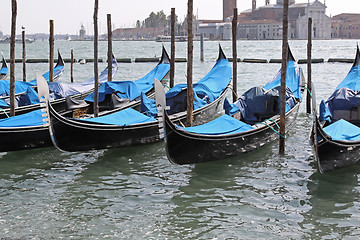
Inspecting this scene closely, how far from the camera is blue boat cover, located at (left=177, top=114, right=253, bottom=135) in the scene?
237 inches

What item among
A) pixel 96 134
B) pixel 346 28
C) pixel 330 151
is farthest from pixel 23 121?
pixel 346 28

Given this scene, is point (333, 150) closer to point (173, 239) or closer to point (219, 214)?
point (219, 214)

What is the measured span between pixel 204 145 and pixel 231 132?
1.36ft

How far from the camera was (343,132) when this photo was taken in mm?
5820

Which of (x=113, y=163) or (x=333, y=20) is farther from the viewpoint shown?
(x=333, y=20)

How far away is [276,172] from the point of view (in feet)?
19.9

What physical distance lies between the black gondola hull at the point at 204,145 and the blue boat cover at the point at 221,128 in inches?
2.4

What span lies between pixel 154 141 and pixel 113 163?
0.86 m

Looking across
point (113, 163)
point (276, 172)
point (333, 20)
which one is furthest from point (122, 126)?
point (333, 20)

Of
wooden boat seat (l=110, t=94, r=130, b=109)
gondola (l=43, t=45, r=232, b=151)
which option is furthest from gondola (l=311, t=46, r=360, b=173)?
wooden boat seat (l=110, t=94, r=130, b=109)

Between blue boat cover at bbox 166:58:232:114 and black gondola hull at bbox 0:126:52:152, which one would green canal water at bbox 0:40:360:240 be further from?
blue boat cover at bbox 166:58:232:114

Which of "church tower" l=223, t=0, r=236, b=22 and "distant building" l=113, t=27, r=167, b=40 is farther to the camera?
"distant building" l=113, t=27, r=167, b=40

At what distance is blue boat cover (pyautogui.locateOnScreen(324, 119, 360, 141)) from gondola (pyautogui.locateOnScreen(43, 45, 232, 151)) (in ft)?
5.85

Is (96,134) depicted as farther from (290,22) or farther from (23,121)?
(290,22)
